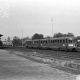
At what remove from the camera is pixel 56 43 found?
42.3 m

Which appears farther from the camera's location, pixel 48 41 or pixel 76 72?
pixel 48 41

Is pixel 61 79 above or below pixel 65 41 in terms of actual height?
below

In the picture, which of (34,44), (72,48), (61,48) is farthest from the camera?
(34,44)

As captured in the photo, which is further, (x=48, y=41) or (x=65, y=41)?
(x=48, y=41)

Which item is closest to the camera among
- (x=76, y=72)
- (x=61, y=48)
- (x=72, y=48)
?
(x=76, y=72)

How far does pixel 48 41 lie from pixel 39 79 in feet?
123

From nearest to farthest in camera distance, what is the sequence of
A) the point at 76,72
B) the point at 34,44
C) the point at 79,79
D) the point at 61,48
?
the point at 79,79, the point at 76,72, the point at 61,48, the point at 34,44

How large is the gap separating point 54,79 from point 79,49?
3005 cm

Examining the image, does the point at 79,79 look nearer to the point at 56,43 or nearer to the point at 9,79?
the point at 9,79

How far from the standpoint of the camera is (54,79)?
938cm

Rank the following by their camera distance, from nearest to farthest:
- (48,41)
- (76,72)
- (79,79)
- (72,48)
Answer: (79,79) → (76,72) → (72,48) → (48,41)

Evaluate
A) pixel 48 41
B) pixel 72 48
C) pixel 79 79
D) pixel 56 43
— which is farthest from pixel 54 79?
pixel 48 41

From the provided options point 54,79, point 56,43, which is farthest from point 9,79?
point 56,43

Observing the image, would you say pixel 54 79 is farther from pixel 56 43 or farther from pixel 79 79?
pixel 56 43
